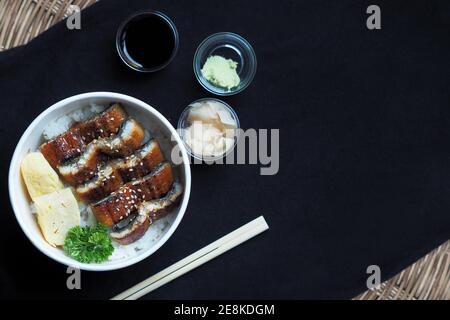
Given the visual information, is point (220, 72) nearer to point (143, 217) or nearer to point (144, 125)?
point (144, 125)

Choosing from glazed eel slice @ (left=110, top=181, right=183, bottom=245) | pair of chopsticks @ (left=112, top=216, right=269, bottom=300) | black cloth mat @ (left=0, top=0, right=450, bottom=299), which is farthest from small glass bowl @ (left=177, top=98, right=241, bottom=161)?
pair of chopsticks @ (left=112, top=216, right=269, bottom=300)

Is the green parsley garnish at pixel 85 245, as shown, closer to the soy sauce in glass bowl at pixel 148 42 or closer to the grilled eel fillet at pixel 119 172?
the grilled eel fillet at pixel 119 172

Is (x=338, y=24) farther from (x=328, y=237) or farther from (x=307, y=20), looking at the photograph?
(x=328, y=237)

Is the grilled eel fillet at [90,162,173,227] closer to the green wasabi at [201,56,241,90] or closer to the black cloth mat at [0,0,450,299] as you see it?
the black cloth mat at [0,0,450,299]

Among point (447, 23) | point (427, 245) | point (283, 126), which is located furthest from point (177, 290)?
point (447, 23)

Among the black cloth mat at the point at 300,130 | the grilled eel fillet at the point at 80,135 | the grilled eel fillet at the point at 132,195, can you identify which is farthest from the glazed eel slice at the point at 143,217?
the grilled eel fillet at the point at 80,135
